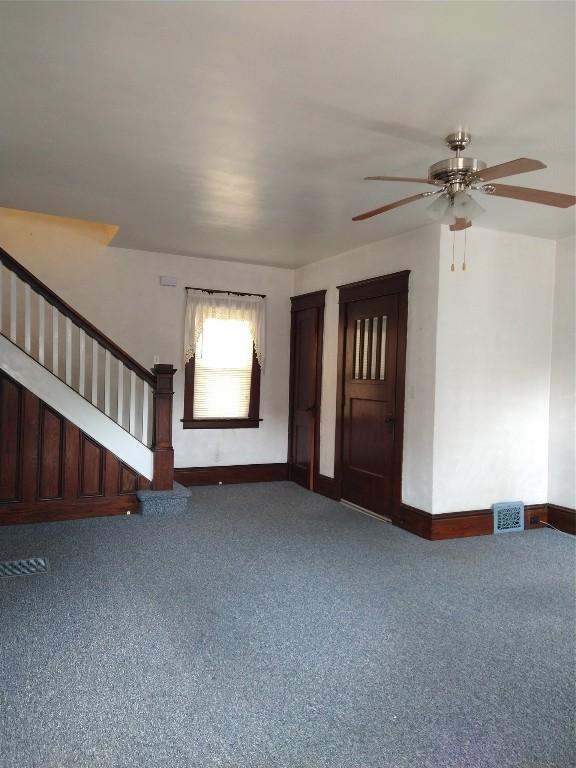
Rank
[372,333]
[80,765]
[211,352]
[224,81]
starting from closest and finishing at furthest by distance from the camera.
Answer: [80,765], [224,81], [372,333], [211,352]

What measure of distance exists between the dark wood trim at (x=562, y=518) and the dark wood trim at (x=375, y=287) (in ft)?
8.27

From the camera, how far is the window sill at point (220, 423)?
673 cm

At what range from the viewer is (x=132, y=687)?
8.13 feet

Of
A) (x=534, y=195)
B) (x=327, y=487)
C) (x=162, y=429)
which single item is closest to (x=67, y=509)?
(x=162, y=429)

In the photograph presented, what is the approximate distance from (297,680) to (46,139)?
10.9ft

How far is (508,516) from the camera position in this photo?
205 inches

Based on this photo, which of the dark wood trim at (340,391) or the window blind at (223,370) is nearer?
the dark wood trim at (340,391)

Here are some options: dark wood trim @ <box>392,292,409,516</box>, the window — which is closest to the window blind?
the window

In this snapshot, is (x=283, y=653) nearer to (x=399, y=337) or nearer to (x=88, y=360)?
(x=399, y=337)

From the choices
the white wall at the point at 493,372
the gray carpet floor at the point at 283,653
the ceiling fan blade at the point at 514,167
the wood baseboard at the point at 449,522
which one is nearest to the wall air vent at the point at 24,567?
the gray carpet floor at the point at 283,653

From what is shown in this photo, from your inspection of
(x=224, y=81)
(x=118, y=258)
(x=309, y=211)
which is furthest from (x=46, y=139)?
(x=118, y=258)

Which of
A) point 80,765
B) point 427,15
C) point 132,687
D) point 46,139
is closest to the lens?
point 80,765

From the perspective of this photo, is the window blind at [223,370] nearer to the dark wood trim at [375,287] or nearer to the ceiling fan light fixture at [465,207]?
the dark wood trim at [375,287]

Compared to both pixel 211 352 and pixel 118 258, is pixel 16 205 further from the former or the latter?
pixel 211 352
